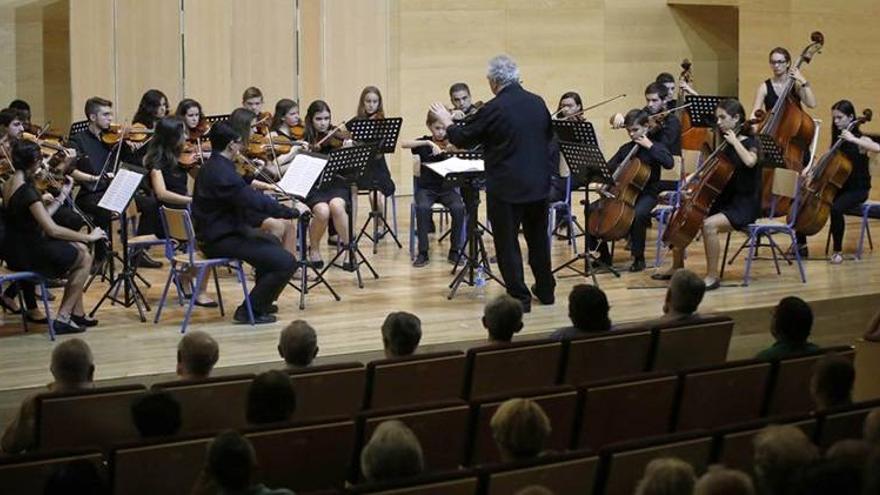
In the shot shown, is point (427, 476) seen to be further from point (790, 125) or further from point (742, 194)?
point (790, 125)

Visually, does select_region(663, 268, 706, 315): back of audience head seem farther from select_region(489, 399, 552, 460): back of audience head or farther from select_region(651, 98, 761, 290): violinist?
select_region(651, 98, 761, 290): violinist

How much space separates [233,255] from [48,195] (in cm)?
129

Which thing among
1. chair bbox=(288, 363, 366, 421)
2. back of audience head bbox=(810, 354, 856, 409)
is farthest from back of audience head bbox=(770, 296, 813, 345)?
chair bbox=(288, 363, 366, 421)

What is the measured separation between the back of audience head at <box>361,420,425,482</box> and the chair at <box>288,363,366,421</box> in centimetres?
139

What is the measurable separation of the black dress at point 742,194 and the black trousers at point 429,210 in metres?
2.31

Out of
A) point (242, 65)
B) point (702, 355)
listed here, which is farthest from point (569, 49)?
point (702, 355)

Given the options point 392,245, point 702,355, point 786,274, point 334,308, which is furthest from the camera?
point 392,245

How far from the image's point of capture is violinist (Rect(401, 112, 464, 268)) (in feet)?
36.3

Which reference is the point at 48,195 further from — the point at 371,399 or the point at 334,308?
the point at 371,399

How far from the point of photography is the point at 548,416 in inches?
202

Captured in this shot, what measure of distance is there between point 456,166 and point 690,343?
373cm

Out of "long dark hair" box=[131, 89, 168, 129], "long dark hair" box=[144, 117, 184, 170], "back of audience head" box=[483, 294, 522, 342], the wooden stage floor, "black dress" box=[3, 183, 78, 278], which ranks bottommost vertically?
the wooden stage floor

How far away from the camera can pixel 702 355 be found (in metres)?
6.26

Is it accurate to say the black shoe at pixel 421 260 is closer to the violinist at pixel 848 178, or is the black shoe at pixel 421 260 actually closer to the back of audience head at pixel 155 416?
the violinist at pixel 848 178
